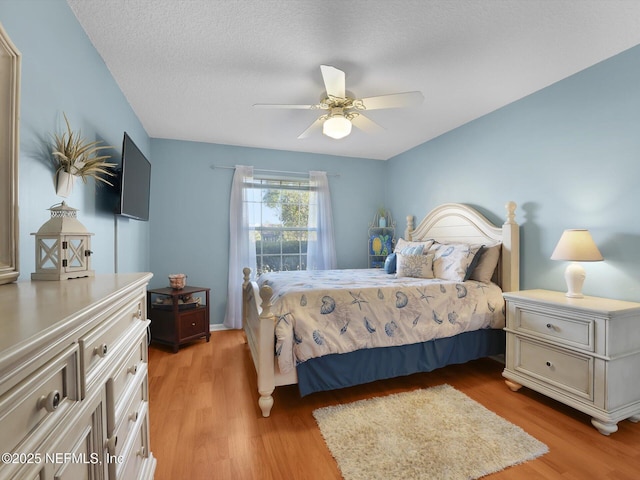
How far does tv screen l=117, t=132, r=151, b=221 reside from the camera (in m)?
2.19

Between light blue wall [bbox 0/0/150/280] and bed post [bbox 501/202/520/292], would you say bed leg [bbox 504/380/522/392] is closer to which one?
bed post [bbox 501/202/520/292]

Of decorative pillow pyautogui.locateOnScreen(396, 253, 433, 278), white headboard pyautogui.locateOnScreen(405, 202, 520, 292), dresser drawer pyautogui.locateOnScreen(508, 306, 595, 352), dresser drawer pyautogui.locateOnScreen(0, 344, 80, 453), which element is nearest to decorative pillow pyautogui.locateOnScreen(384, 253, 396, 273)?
decorative pillow pyautogui.locateOnScreen(396, 253, 433, 278)

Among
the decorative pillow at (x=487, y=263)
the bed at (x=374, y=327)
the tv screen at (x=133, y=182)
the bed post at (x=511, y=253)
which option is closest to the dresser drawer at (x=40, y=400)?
the bed at (x=374, y=327)

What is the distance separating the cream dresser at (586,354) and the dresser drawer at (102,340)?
8.34 ft

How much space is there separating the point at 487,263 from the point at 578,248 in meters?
0.79

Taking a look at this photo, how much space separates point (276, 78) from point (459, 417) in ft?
9.27

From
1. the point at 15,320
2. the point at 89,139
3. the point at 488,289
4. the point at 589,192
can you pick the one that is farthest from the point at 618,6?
the point at 89,139

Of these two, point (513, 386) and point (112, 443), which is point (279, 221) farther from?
point (112, 443)

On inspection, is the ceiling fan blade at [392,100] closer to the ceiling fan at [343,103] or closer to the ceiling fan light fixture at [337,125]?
the ceiling fan at [343,103]

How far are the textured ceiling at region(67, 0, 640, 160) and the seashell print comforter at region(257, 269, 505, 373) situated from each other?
1.70m

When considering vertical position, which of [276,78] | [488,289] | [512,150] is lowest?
[488,289]

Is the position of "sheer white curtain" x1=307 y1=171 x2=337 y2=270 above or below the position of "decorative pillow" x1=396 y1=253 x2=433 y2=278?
above

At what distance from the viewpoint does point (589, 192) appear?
2305 mm

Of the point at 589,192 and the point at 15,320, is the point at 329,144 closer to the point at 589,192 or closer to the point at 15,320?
the point at 589,192
